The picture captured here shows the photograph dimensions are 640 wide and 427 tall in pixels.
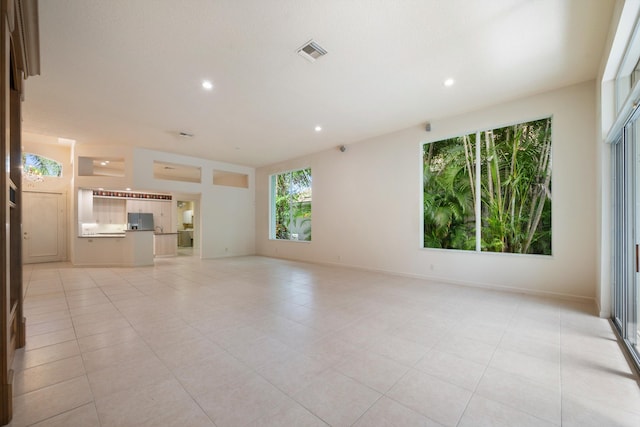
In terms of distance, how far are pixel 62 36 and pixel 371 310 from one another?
16.1ft

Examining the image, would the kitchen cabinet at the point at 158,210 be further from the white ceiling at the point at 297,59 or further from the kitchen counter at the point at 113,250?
the white ceiling at the point at 297,59

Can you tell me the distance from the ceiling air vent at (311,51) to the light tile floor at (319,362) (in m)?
3.28

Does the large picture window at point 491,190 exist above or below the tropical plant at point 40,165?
below

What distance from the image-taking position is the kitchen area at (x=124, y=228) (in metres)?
7.41

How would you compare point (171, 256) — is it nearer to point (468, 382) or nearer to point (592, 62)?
point (468, 382)

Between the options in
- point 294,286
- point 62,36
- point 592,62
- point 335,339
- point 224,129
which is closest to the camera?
point 335,339

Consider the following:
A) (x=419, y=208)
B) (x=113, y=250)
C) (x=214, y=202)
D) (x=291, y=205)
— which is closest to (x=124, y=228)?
(x=113, y=250)

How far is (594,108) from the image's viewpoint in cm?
394

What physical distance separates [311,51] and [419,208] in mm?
3816

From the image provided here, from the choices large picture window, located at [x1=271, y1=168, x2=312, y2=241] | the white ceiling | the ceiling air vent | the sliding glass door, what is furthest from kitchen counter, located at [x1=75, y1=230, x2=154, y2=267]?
the sliding glass door

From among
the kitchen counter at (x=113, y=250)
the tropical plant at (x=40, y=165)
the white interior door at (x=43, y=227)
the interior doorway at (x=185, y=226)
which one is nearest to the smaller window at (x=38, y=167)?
the tropical plant at (x=40, y=165)

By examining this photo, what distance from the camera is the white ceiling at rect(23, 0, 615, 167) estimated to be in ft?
8.66

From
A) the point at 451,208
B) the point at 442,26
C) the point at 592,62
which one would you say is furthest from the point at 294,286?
the point at 592,62

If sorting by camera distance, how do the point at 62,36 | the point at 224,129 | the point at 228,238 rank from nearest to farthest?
the point at 62,36, the point at 224,129, the point at 228,238
